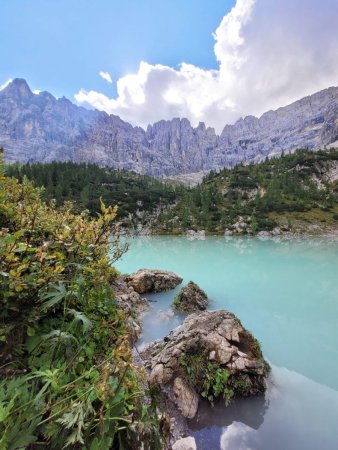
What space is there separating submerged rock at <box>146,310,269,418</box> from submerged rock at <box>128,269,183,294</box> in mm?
7347

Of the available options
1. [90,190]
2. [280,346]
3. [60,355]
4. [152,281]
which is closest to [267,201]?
[90,190]

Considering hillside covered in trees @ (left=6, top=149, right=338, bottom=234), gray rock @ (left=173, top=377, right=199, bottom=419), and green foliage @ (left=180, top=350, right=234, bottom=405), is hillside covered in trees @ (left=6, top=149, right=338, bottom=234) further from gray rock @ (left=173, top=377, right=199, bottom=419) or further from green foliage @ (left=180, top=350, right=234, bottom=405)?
gray rock @ (left=173, top=377, right=199, bottom=419)

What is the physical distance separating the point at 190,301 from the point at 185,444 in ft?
25.3

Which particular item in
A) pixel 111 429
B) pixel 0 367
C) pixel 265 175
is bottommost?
pixel 111 429

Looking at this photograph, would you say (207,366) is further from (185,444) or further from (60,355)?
(60,355)

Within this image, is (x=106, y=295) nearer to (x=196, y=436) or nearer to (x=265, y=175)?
(x=196, y=436)

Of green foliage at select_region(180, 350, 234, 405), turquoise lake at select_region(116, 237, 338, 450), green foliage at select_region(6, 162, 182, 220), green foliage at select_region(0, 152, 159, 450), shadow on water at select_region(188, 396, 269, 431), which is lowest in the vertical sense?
turquoise lake at select_region(116, 237, 338, 450)

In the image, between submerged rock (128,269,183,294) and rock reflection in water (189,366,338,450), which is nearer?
rock reflection in water (189,366,338,450)

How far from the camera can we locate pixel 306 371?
26.0 feet

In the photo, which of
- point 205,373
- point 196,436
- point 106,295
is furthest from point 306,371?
point 106,295

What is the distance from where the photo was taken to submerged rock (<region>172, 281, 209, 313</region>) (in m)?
12.3

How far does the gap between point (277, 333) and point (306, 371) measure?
8.43 feet

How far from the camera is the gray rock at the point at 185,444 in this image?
4.88 m

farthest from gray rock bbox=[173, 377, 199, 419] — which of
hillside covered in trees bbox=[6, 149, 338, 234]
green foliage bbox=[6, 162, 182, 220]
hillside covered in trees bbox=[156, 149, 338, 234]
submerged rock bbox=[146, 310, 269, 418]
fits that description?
green foliage bbox=[6, 162, 182, 220]
